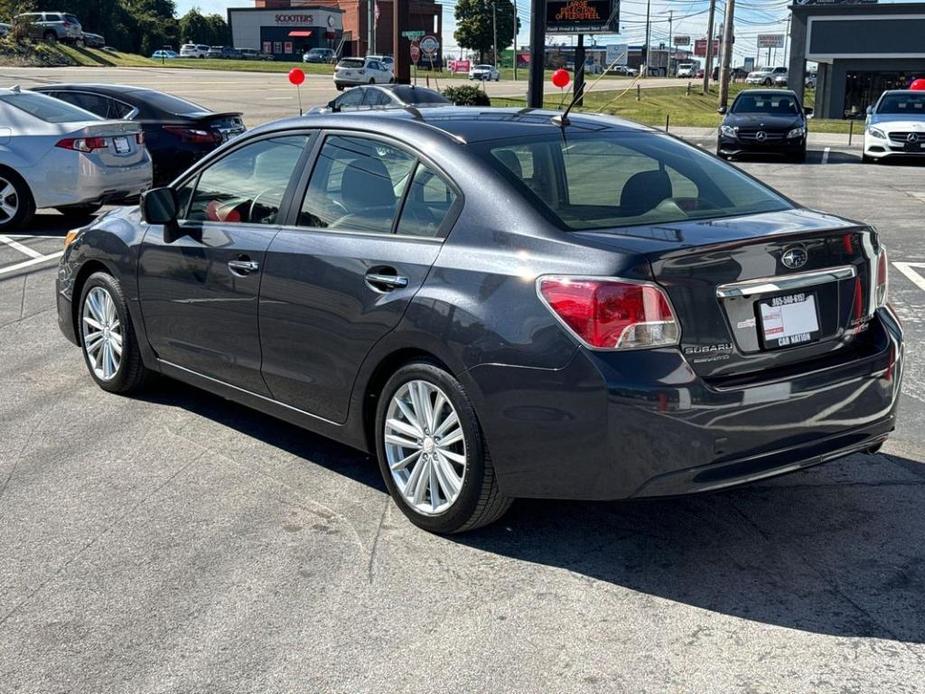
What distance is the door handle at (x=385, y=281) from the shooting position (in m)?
4.30

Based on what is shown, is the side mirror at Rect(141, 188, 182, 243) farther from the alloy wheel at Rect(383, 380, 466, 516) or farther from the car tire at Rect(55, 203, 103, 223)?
the car tire at Rect(55, 203, 103, 223)

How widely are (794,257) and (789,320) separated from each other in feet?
0.74

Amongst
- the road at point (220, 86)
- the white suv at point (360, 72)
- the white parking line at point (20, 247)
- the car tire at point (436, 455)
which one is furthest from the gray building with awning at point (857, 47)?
the car tire at point (436, 455)

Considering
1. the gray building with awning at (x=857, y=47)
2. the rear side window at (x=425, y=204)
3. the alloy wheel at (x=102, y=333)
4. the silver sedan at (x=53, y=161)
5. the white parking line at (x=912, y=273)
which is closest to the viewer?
the rear side window at (x=425, y=204)

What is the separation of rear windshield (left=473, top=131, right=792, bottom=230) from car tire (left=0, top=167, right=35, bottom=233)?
926cm

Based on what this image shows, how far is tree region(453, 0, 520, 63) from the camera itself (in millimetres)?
112000

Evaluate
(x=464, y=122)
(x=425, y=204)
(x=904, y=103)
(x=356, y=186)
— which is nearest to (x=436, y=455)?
(x=425, y=204)

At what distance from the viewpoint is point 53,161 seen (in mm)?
12219

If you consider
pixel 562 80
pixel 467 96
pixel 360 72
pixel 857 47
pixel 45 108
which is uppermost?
pixel 857 47

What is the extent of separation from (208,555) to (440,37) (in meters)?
118

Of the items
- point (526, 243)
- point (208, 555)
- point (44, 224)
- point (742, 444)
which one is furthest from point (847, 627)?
point (44, 224)

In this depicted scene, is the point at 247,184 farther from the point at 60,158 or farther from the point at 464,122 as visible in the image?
the point at 60,158

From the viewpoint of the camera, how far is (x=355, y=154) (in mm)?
4805

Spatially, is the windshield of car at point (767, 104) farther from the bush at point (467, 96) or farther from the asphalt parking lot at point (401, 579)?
the asphalt parking lot at point (401, 579)
